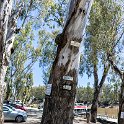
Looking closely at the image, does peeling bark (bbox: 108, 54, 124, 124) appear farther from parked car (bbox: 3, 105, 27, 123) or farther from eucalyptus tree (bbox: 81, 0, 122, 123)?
parked car (bbox: 3, 105, 27, 123)

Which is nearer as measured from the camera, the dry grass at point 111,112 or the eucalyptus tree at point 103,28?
the eucalyptus tree at point 103,28

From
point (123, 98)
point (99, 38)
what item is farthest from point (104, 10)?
point (123, 98)

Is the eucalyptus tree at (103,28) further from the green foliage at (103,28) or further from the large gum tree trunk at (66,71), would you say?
the large gum tree trunk at (66,71)

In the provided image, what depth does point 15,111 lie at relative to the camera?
34344mm

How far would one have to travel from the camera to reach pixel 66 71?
26.3 ft

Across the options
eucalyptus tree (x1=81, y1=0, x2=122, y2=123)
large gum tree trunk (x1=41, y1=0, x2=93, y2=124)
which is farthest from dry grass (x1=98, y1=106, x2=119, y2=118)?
large gum tree trunk (x1=41, y1=0, x2=93, y2=124)

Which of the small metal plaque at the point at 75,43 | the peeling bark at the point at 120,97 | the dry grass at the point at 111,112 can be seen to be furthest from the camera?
the dry grass at the point at 111,112

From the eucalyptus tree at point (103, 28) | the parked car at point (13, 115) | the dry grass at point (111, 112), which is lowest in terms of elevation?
the parked car at point (13, 115)

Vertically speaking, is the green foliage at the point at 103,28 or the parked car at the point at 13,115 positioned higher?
the green foliage at the point at 103,28

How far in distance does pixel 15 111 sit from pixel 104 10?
12.1 metres

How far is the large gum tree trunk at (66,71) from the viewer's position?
25.6ft

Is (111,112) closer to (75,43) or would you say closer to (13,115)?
(13,115)

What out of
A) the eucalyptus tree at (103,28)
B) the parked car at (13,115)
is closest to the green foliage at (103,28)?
the eucalyptus tree at (103,28)

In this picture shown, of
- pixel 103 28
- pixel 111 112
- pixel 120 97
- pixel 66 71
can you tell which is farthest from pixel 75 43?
pixel 111 112
